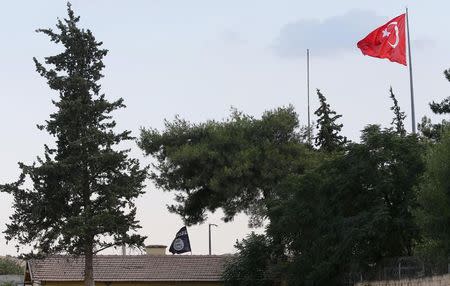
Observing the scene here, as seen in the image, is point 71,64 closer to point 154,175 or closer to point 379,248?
point 154,175

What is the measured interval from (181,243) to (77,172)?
2474 cm

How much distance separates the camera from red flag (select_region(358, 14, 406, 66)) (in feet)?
137

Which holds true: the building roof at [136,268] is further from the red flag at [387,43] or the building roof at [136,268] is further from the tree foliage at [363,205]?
the red flag at [387,43]

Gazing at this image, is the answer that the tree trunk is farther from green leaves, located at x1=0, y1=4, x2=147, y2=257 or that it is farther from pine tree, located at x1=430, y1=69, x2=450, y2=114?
pine tree, located at x1=430, y1=69, x2=450, y2=114

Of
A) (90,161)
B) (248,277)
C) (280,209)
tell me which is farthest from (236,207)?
(90,161)

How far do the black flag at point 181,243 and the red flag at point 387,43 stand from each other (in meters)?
33.4

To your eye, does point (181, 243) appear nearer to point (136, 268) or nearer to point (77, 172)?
point (136, 268)

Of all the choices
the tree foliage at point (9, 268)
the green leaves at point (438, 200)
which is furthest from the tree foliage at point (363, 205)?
the tree foliage at point (9, 268)

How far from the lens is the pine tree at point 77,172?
159 feet

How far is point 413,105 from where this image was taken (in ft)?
138

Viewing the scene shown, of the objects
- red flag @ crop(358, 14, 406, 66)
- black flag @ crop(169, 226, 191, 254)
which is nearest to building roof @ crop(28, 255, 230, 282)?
black flag @ crop(169, 226, 191, 254)

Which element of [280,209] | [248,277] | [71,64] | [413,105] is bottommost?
[248,277]

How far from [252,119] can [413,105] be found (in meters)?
21.0

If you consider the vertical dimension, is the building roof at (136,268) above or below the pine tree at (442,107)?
below
